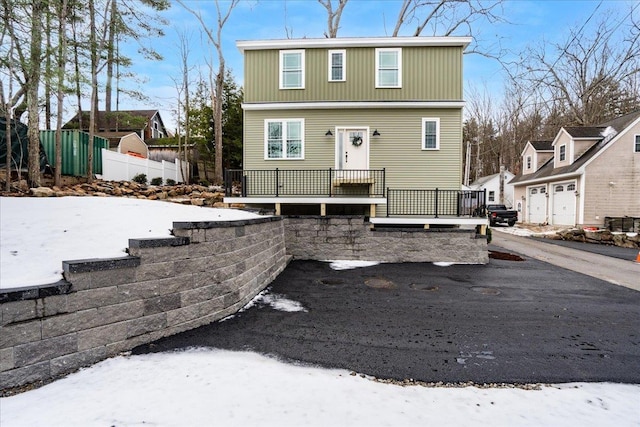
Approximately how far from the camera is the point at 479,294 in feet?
17.8

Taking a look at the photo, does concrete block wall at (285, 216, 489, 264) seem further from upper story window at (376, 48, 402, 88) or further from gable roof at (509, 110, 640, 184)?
gable roof at (509, 110, 640, 184)

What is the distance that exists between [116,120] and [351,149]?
17219 millimetres

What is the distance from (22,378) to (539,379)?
14.4ft

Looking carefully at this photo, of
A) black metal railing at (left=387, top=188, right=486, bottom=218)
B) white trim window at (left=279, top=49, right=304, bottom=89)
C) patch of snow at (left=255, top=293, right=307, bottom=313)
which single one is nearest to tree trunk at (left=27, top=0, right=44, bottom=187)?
white trim window at (left=279, top=49, right=304, bottom=89)

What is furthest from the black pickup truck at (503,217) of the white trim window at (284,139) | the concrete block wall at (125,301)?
the concrete block wall at (125,301)

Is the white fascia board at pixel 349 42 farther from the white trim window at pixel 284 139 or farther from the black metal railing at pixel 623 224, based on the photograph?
the black metal railing at pixel 623 224

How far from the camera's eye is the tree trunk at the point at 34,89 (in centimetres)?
677

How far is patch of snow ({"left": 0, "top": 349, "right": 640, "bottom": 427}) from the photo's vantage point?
2111 millimetres

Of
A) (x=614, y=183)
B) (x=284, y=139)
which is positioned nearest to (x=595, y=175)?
(x=614, y=183)

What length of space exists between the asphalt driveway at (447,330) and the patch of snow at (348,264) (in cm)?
94

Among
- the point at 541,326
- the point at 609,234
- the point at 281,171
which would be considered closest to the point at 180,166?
the point at 281,171

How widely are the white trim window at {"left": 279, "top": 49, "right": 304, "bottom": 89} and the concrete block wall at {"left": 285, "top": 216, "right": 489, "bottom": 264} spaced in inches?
214

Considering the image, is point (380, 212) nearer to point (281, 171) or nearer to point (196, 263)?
point (281, 171)

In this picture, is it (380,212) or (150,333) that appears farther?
(380,212)
